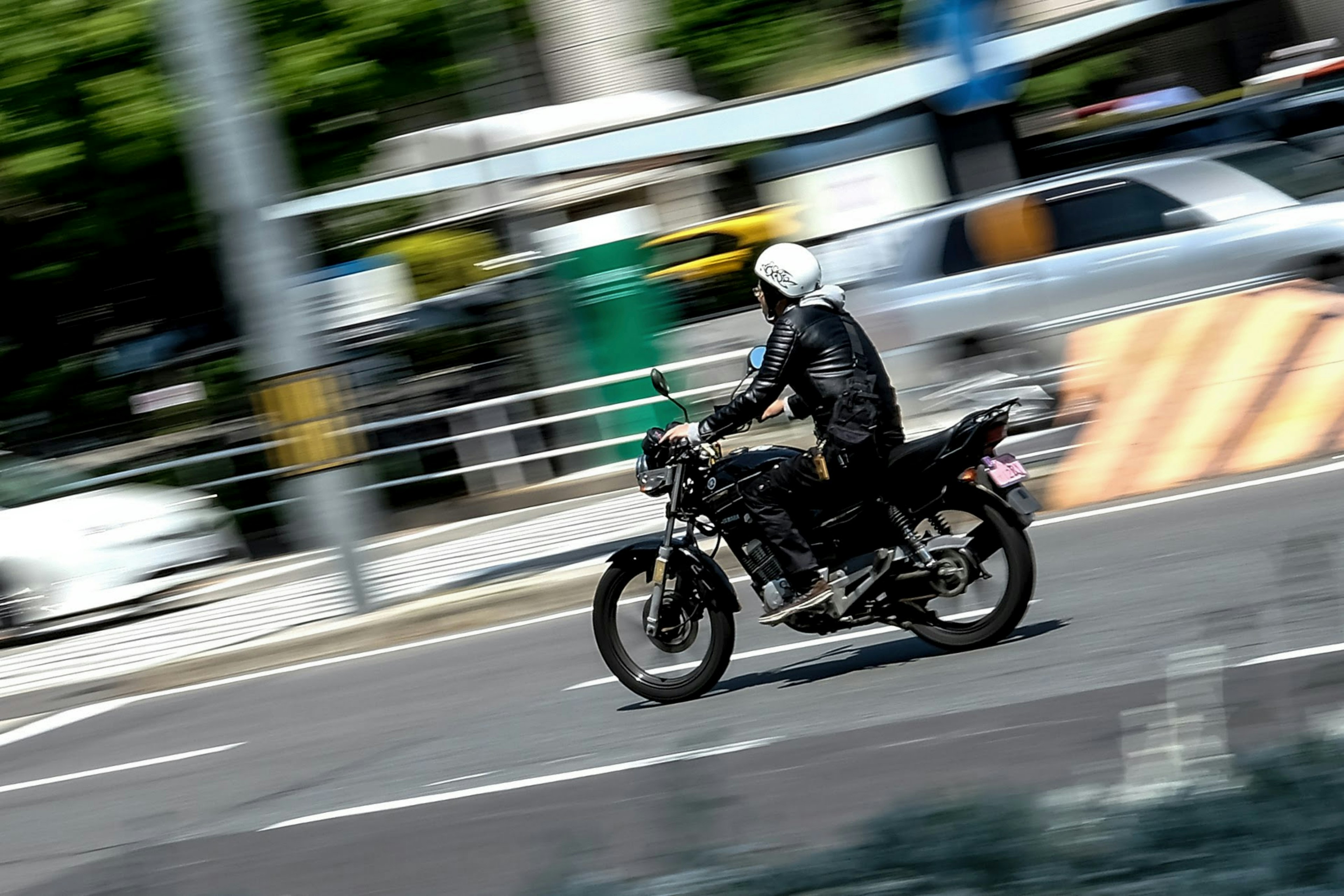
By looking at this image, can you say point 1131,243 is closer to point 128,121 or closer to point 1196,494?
point 1196,494

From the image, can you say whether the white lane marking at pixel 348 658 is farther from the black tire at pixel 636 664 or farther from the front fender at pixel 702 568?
the front fender at pixel 702 568

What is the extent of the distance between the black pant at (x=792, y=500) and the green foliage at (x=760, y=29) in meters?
28.0

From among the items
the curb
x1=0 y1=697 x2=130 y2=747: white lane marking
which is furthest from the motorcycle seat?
x1=0 y1=697 x2=130 y2=747: white lane marking

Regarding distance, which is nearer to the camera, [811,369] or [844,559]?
[811,369]

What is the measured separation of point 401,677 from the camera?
9625mm

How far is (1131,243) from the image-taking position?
12.0 meters

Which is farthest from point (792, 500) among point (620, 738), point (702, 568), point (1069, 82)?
point (1069, 82)

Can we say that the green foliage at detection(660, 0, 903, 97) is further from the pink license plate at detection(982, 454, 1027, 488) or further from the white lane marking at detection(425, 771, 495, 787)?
the white lane marking at detection(425, 771, 495, 787)

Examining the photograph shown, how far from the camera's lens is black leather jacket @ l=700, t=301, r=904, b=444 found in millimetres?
6777

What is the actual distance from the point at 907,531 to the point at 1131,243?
586 centimetres

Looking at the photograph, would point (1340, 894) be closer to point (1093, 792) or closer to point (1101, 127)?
point (1093, 792)

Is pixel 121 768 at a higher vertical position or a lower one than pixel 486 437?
lower

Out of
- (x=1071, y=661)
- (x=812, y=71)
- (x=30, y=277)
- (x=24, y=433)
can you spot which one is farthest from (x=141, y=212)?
(x=812, y=71)

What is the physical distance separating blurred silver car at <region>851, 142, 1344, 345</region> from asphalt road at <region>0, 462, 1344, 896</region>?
8.26ft
